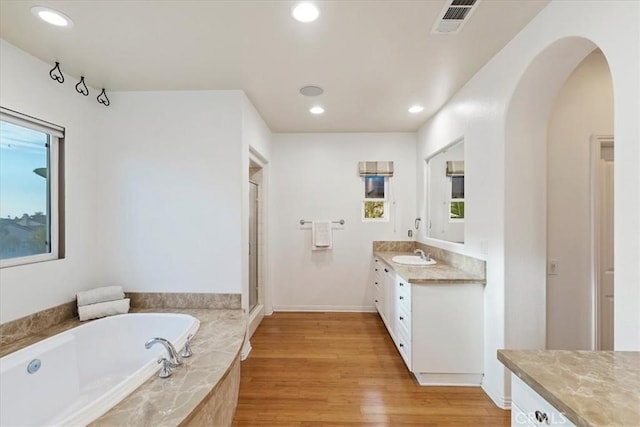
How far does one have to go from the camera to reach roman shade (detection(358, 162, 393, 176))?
4086 mm

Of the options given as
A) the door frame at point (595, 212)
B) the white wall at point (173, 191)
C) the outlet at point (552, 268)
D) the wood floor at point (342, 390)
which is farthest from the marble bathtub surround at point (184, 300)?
the door frame at point (595, 212)

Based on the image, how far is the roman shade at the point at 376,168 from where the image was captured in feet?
13.4

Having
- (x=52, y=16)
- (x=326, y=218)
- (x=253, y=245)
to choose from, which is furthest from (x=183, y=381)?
(x=326, y=218)

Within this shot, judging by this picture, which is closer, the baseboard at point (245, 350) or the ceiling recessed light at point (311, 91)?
the ceiling recessed light at point (311, 91)

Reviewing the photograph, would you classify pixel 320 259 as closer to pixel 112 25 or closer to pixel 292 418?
pixel 292 418

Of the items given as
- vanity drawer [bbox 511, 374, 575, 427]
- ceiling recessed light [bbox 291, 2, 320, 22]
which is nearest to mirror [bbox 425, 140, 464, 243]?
ceiling recessed light [bbox 291, 2, 320, 22]

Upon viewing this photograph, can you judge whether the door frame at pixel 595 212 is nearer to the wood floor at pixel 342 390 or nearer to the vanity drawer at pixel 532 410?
the wood floor at pixel 342 390

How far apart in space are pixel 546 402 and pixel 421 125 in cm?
345

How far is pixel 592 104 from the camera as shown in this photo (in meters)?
2.18

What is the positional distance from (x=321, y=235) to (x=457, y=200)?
1.80 meters

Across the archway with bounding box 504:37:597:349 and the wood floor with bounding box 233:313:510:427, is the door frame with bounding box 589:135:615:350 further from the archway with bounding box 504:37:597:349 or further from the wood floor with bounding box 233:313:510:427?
the wood floor with bounding box 233:313:510:427

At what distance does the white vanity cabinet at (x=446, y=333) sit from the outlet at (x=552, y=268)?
18.7 inches

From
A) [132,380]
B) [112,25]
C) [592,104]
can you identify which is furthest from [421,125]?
[132,380]

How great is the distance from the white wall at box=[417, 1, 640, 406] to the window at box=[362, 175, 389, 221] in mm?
1603
